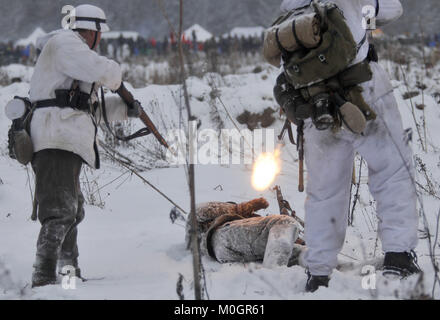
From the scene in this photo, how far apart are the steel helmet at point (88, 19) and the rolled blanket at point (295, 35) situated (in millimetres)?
1180

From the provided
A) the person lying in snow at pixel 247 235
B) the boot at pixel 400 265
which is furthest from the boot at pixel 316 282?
the person lying in snow at pixel 247 235

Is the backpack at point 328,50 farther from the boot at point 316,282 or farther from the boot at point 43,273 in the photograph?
the boot at point 43,273

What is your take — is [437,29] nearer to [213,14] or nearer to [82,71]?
[213,14]

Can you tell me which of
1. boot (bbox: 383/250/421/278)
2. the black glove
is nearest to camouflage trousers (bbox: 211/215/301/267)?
boot (bbox: 383/250/421/278)

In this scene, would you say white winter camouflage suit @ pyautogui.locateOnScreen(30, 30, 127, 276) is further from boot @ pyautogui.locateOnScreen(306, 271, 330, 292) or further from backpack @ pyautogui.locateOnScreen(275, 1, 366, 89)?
boot @ pyautogui.locateOnScreen(306, 271, 330, 292)

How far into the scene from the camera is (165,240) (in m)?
3.95

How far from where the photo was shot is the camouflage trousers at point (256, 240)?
2.95m

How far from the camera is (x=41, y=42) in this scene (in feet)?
9.69

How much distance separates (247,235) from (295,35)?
1.44 meters

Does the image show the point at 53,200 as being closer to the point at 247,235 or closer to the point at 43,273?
the point at 43,273

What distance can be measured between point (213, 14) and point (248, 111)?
41.8 m

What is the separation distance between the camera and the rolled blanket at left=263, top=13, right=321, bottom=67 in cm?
225

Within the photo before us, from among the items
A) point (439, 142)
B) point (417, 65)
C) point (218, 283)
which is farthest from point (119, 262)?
point (417, 65)

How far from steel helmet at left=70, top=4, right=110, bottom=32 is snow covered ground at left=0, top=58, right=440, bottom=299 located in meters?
1.54
